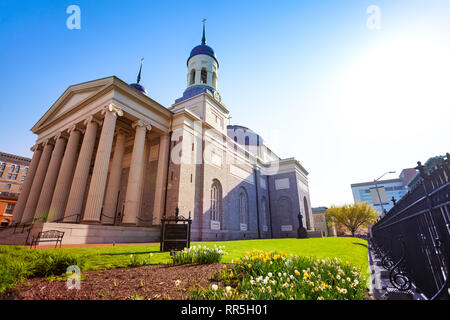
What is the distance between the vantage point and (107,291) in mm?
3936

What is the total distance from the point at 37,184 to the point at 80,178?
8.77m

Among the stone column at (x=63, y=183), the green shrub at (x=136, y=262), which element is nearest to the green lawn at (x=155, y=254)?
the green shrub at (x=136, y=262)

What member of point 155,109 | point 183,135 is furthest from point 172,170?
point 155,109

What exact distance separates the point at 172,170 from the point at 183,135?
3.29 meters

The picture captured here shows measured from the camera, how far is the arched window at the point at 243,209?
26031 mm

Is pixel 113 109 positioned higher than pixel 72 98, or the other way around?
pixel 72 98

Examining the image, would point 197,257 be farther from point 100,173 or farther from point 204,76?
point 204,76

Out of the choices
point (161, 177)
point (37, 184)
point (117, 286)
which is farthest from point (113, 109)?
point (117, 286)

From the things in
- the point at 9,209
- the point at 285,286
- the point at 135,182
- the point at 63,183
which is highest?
the point at 9,209

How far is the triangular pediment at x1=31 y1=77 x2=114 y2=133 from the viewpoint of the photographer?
17905 mm

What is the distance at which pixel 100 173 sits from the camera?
1484 cm

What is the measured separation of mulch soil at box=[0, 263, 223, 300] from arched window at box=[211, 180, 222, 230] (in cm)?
1615

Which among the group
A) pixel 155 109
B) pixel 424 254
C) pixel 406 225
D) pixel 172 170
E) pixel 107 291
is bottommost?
pixel 107 291
